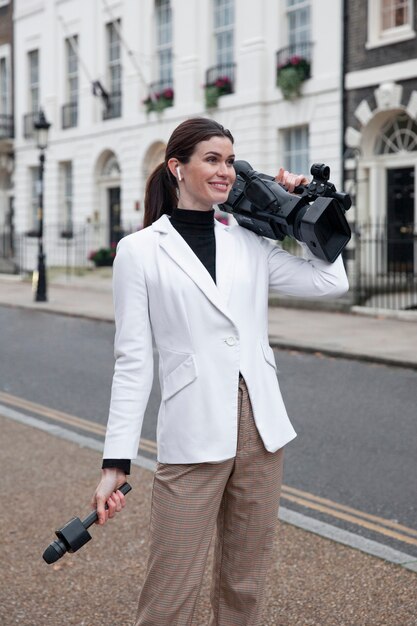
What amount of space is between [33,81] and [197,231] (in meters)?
30.6

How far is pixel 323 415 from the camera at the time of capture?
8297 mm

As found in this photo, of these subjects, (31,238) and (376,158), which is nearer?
(376,158)

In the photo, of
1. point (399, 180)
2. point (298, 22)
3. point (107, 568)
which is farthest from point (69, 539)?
point (298, 22)

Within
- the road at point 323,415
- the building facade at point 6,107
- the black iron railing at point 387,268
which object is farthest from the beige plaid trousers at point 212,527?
the building facade at point 6,107

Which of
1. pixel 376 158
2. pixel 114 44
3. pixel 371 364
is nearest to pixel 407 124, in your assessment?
pixel 376 158

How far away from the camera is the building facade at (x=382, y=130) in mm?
18828

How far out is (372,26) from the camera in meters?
19.6

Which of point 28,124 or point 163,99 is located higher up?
point 28,124

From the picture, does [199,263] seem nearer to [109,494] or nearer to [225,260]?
[225,260]

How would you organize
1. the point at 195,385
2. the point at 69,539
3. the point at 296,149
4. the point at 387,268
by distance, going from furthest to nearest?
the point at 296,149
the point at 387,268
the point at 195,385
the point at 69,539

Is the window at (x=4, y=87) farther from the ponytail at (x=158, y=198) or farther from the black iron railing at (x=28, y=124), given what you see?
the ponytail at (x=158, y=198)

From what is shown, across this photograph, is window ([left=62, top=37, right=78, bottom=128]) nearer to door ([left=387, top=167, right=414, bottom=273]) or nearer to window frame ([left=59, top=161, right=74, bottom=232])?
window frame ([left=59, top=161, right=74, bottom=232])

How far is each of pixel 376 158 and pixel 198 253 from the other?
58.0 ft

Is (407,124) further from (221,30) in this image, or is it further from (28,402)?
(28,402)
